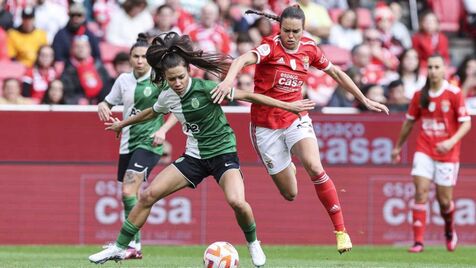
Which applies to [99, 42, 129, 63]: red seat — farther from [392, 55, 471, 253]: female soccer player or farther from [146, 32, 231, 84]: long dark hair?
[146, 32, 231, 84]: long dark hair

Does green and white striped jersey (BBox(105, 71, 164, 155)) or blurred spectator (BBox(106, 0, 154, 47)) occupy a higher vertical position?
blurred spectator (BBox(106, 0, 154, 47))

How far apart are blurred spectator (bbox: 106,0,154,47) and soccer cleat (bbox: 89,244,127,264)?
29.0 ft

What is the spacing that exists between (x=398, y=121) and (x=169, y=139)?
3.20 m

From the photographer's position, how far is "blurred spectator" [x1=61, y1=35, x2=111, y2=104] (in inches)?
711

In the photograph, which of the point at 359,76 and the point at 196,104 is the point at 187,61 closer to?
the point at 196,104

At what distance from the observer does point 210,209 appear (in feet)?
55.6

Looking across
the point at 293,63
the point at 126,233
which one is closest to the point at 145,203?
the point at 126,233

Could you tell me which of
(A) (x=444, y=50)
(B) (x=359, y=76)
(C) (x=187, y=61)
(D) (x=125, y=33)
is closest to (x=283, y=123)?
(C) (x=187, y=61)

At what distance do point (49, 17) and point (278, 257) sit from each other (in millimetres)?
7334

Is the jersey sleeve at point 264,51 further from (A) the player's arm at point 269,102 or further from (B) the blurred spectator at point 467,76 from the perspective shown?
(B) the blurred spectator at point 467,76

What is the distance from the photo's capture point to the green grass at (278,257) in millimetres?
13266

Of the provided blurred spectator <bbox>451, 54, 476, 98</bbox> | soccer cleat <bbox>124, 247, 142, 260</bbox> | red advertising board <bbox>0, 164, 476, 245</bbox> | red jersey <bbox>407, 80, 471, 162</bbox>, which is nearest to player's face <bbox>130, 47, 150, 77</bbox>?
soccer cleat <bbox>124, 247, 142, 260</bbox>

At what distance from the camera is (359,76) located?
1930 cm

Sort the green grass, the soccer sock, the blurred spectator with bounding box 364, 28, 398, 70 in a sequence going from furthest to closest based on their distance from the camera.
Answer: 1. the blurred spectator with bounding box 364, 28, 398, 70
2. the green grass
3. the soccer sock
